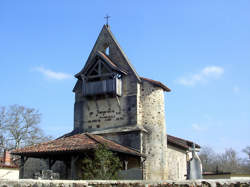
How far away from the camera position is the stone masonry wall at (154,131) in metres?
20.9

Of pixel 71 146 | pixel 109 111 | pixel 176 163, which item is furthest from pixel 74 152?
pixel 176 163

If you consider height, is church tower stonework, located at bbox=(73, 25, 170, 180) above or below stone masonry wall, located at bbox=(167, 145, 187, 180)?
above

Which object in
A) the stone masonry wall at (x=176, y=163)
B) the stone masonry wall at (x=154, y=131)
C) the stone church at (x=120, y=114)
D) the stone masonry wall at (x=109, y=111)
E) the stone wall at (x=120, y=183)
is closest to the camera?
the stone wall at (x=120, y=183)

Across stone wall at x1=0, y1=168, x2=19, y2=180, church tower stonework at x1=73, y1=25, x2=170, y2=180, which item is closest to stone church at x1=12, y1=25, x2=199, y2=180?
church tower stonework at x1=73, y1=25, x2=170, y2=180

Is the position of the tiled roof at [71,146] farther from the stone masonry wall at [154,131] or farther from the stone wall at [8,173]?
the stone wall at [8,173]

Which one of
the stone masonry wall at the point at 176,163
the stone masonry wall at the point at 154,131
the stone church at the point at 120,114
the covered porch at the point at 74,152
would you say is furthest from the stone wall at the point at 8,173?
the stone masonry wall at the point at 176,163

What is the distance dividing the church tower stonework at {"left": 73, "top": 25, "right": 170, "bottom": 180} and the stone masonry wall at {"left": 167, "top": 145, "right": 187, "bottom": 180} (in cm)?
293

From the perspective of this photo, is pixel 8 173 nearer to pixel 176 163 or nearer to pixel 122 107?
pixel 122 107

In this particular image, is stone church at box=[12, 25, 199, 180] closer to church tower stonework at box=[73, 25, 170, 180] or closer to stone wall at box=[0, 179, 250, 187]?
church tower stonework at box=[73, 25, 170, 180]

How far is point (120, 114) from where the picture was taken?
73.0 feet

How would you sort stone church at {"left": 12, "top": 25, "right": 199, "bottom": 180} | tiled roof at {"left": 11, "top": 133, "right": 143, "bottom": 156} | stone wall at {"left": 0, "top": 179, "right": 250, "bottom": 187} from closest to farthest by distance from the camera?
stone wall at {"left": 0, "top": 179, "right": 250, "bottom": 187} < tiled roof at {"left": 11, "top": 133, "right": 143, "bottom": 156} < stone church at {"left": 12, "top": 25, "right": 199, "bottom": 180}

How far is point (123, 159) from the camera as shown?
20.1 metres

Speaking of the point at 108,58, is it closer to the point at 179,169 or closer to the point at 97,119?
the point at 97,119

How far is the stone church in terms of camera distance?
67.1 feet
